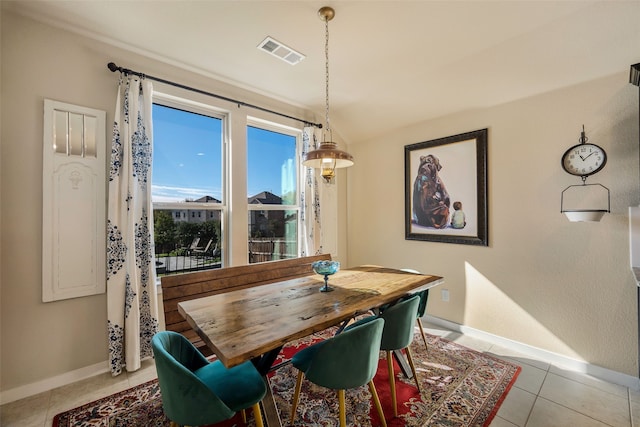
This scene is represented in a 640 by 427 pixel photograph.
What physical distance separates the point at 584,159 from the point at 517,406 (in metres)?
2.06

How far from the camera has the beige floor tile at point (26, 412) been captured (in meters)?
1.75

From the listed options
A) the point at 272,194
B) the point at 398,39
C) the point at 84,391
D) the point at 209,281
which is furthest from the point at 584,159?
the point at 84,391

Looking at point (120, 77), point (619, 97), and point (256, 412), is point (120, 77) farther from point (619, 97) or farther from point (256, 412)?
point (619, 97)

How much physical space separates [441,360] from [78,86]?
13.0 feet

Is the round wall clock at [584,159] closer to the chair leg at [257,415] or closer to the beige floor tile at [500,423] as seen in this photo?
the beige floor tile at [500,423]

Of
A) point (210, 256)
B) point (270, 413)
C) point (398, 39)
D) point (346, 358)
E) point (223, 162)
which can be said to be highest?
point (398, 39)

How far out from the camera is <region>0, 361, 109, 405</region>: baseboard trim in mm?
1947

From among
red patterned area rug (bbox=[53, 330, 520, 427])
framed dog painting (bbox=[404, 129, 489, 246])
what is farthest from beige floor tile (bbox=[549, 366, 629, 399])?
framed dog painting (bbox=[404, 129, 489, 246])

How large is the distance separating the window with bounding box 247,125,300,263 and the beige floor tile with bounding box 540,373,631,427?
2.81 meters

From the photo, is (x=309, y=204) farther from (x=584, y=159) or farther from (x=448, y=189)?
(x=584, y=159)

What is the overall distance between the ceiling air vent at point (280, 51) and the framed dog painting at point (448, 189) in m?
1.81

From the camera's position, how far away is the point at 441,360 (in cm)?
246

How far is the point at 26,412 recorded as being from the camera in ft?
6.07

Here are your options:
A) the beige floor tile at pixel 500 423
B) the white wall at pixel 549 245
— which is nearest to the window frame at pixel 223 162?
the white wall at pixel 549 245
